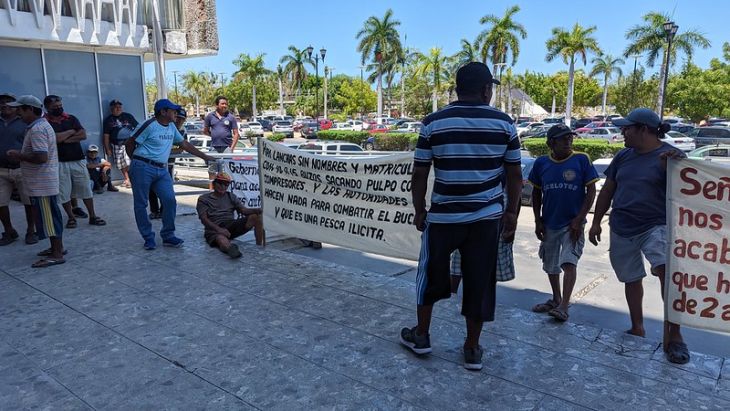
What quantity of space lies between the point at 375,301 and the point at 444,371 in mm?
1319

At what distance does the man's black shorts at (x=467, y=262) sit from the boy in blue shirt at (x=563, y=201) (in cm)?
111

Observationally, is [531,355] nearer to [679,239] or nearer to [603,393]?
[603,393]

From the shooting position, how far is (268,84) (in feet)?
239

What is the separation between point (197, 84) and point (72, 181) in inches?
2916

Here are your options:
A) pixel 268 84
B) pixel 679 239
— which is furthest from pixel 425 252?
pixel 268 84

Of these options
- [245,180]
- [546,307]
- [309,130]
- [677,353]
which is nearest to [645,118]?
[677,353]

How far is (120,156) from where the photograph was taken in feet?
36.4

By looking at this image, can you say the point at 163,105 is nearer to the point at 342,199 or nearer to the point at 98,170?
the point at 342,199

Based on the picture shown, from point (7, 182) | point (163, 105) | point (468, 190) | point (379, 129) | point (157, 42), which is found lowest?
point (379, 129)

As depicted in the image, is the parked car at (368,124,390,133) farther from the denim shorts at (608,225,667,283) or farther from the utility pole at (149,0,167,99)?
the denim shorts at (608,225,667,283)

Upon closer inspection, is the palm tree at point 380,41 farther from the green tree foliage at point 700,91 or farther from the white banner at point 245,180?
the white banner at point 245,180

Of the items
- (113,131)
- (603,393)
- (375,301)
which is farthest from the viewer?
(113,131)

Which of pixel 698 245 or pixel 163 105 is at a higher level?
pixel 163 105

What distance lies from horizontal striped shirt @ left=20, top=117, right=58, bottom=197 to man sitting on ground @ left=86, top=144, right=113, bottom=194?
15.7 ft
